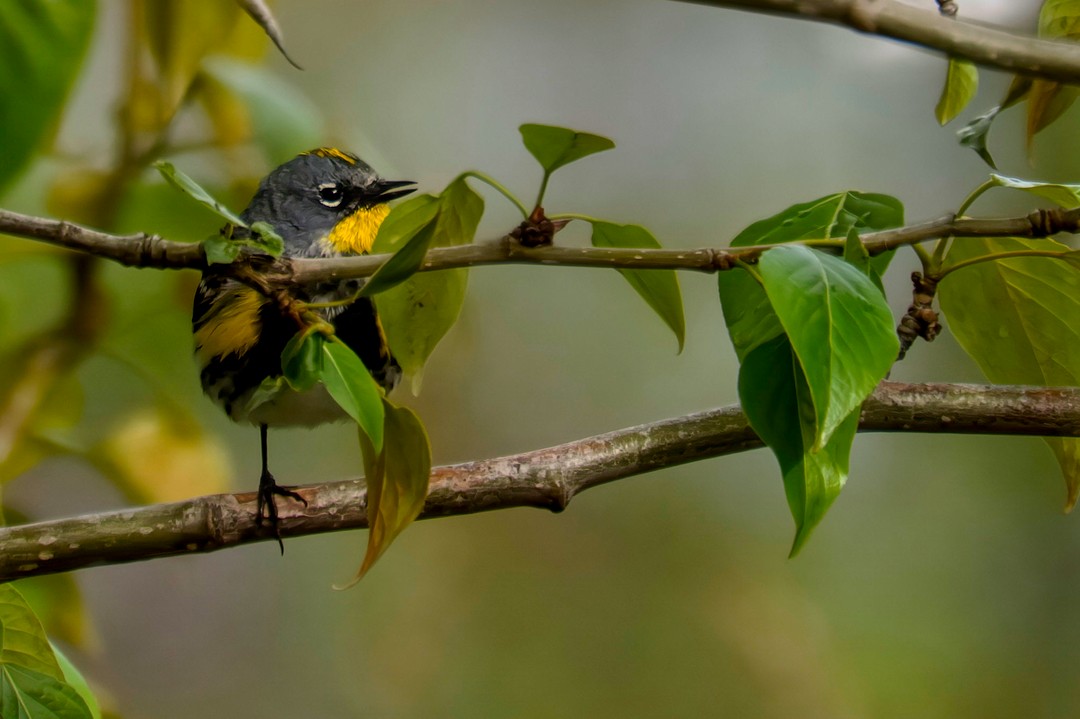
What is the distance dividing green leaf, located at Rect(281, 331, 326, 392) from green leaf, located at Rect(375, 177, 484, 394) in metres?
0.12

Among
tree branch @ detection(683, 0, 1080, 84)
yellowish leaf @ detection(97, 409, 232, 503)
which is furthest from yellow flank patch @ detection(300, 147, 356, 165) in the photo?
tree branch @ detection(683, 0, 1080, 84)

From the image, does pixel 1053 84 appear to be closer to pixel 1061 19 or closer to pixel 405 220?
pixel 1061 19

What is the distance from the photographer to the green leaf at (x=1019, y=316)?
80cm

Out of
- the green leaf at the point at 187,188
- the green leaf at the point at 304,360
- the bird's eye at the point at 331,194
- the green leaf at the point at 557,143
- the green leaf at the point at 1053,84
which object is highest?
the green leaf at the point at 1053,84

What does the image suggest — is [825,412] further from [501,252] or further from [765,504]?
[765,504]

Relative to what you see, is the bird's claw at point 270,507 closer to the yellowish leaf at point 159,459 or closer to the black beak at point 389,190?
the yellowish leaf at point 159,459

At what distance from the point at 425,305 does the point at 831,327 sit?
0.32m

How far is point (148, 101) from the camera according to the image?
1168 millimetres

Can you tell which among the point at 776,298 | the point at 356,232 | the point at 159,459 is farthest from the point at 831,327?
the point at 356,232

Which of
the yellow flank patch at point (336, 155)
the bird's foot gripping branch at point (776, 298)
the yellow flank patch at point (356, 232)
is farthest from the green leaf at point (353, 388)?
the yellow flank patch at point (336, 155)

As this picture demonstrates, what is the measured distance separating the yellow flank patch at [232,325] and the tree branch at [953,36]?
86 cm

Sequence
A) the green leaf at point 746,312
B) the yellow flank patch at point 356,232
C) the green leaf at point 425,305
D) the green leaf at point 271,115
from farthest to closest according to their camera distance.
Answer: the yellow flank patch at point 356,232
the green leaf at point 271,115
the green leaf at point 425,305
the green leaf at point 746,312

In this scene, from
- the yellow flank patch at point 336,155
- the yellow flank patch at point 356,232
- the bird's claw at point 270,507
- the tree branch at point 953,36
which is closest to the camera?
the tree branch at point 953,36

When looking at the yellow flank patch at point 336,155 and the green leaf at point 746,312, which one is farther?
the yellow flank patch at point 336,155
